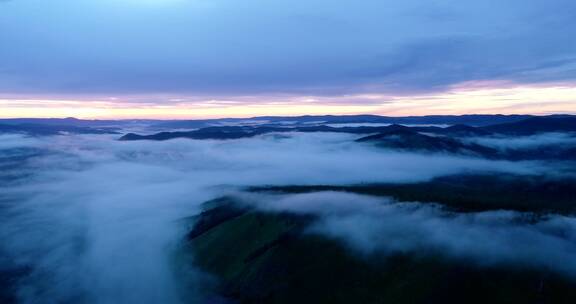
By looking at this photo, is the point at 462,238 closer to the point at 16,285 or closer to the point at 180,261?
the point at 180,261

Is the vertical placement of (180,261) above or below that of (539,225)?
below

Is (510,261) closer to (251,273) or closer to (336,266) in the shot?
(336,266)

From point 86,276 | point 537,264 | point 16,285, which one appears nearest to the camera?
point 537,264

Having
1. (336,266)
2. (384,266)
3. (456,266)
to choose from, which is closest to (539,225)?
(456,266)

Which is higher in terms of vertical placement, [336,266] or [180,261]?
[336,266]

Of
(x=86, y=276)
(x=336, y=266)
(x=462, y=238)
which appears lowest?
(x=86, y=276)

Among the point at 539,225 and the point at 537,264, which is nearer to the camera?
the point at 537,264

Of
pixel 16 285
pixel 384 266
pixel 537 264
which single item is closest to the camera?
pixel 537 264

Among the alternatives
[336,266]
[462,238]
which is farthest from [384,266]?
[462,238]

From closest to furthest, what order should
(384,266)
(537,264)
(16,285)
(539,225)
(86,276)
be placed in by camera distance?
(537,264) < (384,266) < (539,225) < (16,285) < (86,276)
